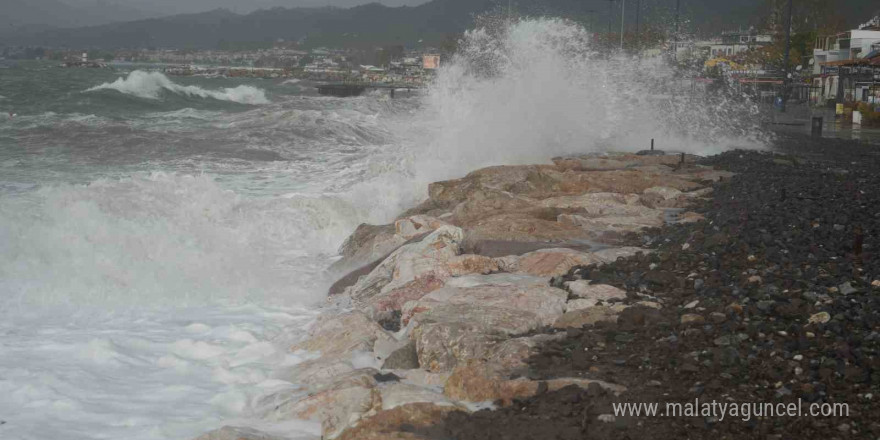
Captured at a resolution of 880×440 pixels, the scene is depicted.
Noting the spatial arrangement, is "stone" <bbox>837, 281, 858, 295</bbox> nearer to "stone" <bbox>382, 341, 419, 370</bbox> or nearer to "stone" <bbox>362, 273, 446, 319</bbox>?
"stone" <bbox>382, 341, 419, 370</bbox>

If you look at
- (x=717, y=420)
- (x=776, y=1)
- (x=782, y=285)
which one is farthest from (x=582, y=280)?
(x=776, y=1)

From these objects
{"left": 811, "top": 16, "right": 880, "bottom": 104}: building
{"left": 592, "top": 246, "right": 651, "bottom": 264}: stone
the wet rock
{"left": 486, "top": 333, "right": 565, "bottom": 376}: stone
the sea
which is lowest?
the sea

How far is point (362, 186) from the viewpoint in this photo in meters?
14.7

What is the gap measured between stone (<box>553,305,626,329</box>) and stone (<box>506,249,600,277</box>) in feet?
4.35

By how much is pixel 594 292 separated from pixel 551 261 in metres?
1.11

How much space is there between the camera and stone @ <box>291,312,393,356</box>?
629 cm

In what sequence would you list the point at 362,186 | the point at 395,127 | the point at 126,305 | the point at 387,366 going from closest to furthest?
1. the point at 387,366
2. the point at 126,305
3. the point at 362,186
4. the point at 395,127

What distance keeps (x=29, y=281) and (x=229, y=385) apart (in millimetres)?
4129

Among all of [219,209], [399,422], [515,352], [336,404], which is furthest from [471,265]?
[219,209]

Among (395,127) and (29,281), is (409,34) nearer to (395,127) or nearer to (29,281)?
(395,127)

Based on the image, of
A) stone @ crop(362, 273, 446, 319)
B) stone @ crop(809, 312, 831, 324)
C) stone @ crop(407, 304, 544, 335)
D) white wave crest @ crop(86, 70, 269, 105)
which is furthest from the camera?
white wave crest @ crop(86, 70, 269, 105)

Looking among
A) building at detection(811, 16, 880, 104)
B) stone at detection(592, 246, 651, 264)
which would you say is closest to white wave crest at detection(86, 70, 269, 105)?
building at detection(811, 16, 880, 104)

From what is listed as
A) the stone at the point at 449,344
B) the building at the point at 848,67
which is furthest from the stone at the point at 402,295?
the building at the point at 848,67

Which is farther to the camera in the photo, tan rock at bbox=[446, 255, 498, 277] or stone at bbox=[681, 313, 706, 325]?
tan rock at bbox=[446, 255, 498, 277]
